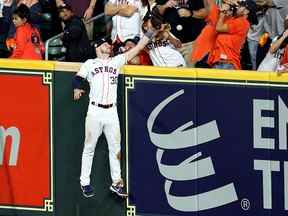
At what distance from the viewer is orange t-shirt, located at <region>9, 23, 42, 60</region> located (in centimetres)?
2550

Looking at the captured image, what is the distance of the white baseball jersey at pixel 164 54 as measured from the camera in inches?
976

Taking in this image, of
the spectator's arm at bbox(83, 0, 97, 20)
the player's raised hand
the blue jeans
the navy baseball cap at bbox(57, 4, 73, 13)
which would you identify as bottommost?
the player's raised hand

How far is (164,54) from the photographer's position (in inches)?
976

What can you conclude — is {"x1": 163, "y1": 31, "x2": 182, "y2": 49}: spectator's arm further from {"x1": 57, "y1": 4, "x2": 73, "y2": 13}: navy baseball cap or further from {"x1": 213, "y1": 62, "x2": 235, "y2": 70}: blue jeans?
{"x1": 57, "y1": 4, "x2": 73, "y2": 13}: navy baseball cap

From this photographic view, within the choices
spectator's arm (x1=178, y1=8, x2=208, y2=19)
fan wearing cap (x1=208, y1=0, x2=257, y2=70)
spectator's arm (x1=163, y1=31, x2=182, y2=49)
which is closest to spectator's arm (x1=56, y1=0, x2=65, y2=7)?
spectator's arm (x1=178, y1=8, x2=208, y2=19)

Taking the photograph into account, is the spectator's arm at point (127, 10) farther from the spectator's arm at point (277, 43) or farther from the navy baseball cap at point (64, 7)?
the spectator's arm at point (277, 43)

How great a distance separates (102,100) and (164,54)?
1.21 metres

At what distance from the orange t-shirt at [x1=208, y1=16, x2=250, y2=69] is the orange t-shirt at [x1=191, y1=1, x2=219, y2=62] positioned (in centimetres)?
27

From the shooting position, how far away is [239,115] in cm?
2441

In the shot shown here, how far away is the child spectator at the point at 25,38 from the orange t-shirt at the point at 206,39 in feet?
6.76

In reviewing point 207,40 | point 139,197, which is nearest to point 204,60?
point 207,40

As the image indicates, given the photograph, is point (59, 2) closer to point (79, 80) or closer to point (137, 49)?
point (137, 49)

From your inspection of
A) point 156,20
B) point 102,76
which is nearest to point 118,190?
point 102,76

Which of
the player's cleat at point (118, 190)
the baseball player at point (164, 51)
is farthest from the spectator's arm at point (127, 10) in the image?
the player's cleat at point (118, 190)
